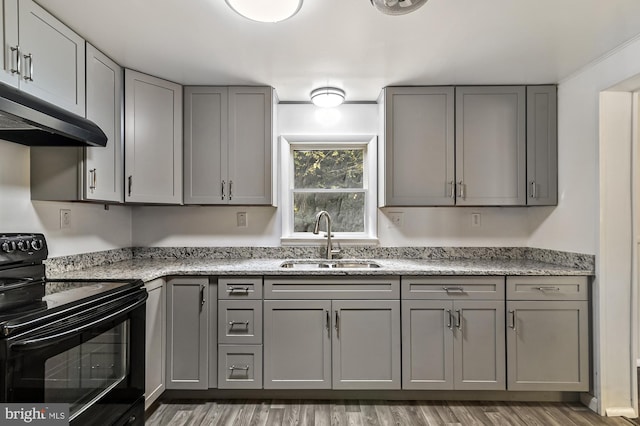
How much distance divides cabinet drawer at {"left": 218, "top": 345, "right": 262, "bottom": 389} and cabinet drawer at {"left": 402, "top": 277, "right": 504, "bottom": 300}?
1.05m

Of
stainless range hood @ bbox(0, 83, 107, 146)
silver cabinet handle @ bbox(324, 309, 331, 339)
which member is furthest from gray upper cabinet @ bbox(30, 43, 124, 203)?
silver cabinet handle @ bbox(324, 309, 331, 339)

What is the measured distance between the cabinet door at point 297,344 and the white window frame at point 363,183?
733 millimetres

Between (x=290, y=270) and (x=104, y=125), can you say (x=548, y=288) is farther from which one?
(x=104, y=125)

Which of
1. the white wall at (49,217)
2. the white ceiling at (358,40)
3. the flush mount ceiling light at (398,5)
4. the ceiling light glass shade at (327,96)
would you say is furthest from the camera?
the ceiling light glass shade at (327,96)

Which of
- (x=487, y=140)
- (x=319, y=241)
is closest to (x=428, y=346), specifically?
(x=319, y=241)

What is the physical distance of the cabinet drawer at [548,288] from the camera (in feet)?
7.47

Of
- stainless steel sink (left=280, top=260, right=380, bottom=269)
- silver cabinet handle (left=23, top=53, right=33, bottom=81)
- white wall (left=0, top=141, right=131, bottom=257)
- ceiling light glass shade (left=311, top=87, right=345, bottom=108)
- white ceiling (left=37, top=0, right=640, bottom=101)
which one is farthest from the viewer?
stainless steel sink (left=280, top=260, right=380, bottom=269)

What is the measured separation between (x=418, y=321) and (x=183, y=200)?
187cm

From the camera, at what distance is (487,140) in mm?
2627

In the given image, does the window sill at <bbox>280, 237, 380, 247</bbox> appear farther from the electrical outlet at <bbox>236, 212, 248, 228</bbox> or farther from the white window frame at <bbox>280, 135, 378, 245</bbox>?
the electrical outlet at <bbox>236, 212, 248, 228</bbox>

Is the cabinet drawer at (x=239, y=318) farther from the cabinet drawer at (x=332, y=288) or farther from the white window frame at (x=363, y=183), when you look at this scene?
the white window frame at (x=363, y=183)

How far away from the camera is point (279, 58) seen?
7.22 feet

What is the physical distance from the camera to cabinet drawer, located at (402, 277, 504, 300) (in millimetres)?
2293

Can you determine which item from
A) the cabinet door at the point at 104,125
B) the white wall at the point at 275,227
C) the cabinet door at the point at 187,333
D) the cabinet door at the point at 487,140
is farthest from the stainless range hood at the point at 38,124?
the cabinet door at the point at 487,140
